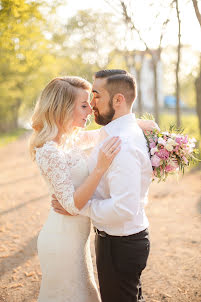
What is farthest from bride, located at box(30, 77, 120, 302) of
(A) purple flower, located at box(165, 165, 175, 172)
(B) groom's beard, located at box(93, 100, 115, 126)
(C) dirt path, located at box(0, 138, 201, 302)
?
(C) dirt path, located at box(0, 138, 201, 302)

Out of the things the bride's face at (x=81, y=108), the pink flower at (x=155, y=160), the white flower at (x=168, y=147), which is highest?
the bride's face at (x=81, y=108)

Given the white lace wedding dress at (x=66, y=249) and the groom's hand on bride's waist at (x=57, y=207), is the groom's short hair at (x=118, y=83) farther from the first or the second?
the groom's hand on bride's waist at (x=57, y=207)

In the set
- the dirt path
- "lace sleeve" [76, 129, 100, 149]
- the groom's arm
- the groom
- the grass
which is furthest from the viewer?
the grass

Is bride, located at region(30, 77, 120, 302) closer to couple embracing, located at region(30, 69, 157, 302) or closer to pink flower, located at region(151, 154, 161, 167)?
couple embracing, located at region(30, 69, 157, 302)

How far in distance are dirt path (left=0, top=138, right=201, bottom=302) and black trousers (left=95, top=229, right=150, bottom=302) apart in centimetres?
151

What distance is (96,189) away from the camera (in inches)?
98.0

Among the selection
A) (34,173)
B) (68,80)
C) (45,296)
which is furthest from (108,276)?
(34,173)

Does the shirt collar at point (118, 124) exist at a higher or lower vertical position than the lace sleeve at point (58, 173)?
higher

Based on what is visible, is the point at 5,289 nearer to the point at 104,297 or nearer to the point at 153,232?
the point at 104,297

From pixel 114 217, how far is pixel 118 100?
90 cm

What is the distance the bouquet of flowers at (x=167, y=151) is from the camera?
96.7 inches

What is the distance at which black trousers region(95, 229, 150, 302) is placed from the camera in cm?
239

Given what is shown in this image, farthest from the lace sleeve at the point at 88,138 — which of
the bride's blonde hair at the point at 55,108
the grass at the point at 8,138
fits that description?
the grass at the point at 8,138

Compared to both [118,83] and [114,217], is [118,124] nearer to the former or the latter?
[118,83]
